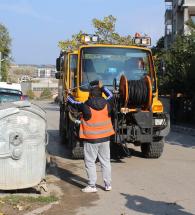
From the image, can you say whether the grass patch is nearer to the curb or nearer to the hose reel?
the hose reel

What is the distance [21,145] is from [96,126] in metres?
1.27

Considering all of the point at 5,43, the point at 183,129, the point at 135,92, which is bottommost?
the point at 183,129

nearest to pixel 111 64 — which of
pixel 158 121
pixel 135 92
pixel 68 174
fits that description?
pixel 135 92

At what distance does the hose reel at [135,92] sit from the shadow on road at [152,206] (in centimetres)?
310

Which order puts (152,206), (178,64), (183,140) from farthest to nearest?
1. (178,64)
2. (183,140)
3. (152,206)

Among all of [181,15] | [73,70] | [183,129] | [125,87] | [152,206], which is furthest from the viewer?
[181,15]

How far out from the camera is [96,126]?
818 centimetres

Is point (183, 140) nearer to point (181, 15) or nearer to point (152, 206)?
point (152, 206)

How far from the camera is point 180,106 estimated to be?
25.0 metres

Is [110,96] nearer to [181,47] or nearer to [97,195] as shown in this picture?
[97,195]

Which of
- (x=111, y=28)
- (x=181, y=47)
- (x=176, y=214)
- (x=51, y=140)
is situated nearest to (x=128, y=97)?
(x=176, y=214)

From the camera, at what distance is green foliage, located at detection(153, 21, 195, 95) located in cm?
2276

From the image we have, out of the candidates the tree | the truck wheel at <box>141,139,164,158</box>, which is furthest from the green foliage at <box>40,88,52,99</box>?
the truck wheel at <box>141,139,164,158</box>

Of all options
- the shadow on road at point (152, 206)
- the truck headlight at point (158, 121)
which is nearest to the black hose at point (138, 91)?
the truck headlight at point (158, 121)
